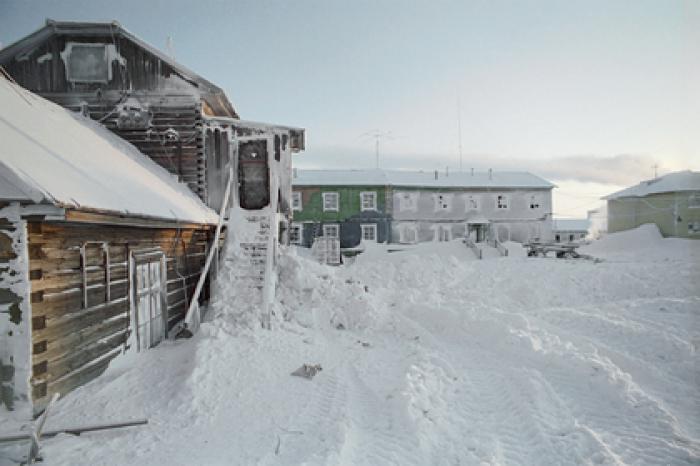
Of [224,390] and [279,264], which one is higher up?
[279,264]

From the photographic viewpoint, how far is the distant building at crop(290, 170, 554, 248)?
1281 inches

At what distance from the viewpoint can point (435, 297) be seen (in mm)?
12875

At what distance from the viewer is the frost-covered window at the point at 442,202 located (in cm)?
3416

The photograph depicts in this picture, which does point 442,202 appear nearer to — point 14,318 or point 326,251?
point 326,251

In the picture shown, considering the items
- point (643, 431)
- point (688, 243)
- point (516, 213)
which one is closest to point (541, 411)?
point (643, 431)

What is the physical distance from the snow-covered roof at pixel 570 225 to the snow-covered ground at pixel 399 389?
2165 inches

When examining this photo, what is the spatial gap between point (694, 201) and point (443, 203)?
19.2 m

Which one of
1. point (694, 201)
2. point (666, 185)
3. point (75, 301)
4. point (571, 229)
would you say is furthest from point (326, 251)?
point (571, 229)

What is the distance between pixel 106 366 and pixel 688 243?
3357 cm

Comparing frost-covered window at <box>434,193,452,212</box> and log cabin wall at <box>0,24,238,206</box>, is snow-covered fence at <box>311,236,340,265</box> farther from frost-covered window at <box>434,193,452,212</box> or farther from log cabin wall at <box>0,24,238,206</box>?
frost-covered window at <box>434,193,452,212</box>

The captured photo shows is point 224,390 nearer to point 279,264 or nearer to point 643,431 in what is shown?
point 279,264

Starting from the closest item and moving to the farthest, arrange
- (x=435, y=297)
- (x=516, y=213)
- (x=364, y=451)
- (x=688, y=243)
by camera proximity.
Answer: (x=364, y=451) → (x=435, y=297) → (x=688, y=243) → (x=516, y=213)

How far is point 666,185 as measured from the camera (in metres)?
31.0

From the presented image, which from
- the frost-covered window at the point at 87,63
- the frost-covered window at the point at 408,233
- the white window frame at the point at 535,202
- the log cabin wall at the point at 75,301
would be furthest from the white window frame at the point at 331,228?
the log cabin wall at the point at 75,301
